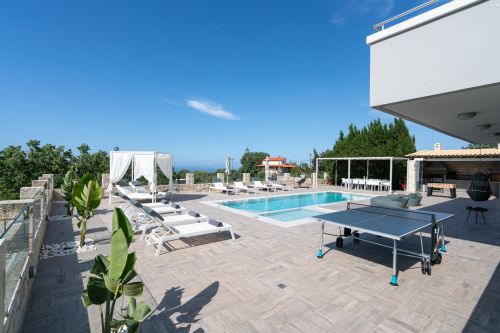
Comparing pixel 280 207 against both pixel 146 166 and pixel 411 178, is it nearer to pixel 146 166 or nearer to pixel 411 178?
pixel 146 166

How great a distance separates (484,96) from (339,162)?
21.6m

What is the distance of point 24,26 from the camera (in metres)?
15.5

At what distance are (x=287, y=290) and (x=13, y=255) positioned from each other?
369cm

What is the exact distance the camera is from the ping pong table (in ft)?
14.3

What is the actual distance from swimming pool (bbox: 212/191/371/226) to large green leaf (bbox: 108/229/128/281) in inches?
264

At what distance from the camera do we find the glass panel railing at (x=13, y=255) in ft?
8.04

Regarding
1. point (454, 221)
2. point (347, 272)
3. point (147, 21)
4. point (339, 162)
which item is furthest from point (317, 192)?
point (147, 21)

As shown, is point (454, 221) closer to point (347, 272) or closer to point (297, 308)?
point (347, 272)

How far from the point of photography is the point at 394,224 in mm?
4992

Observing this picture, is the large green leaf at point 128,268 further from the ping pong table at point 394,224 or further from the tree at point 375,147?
the tree at point 375,147

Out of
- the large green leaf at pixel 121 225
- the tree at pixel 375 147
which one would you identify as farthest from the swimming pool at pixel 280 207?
the large green leaf at pixel 121 225

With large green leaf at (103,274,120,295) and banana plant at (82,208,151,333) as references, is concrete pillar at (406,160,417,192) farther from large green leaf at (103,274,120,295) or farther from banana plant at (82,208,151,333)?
large green leaf at (103,274,120,295)

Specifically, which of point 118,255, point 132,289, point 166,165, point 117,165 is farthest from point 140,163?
point 118,255

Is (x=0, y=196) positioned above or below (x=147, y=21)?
below
